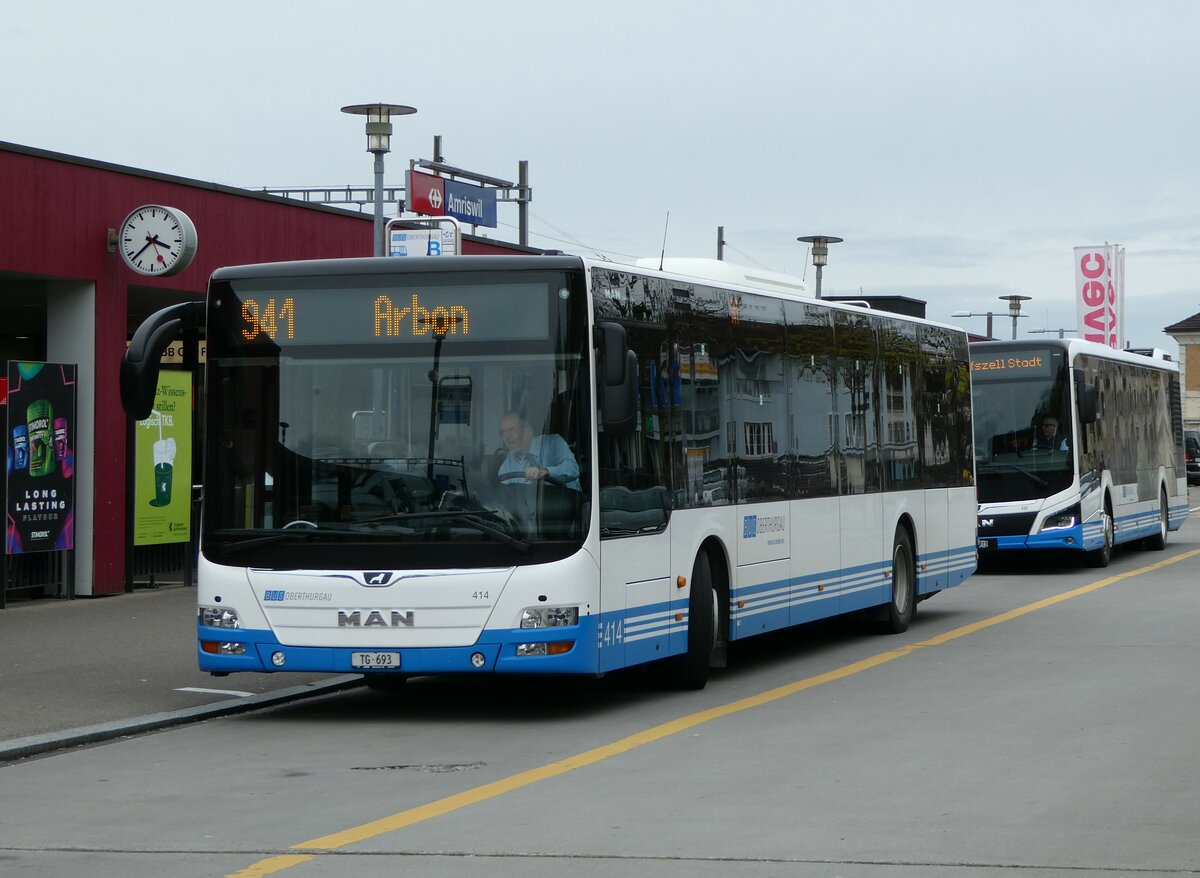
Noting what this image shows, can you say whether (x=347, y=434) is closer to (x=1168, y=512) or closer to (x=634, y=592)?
(x=634, y=592)

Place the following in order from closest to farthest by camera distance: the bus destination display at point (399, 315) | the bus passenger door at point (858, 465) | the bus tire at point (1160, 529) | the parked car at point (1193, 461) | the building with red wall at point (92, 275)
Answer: the bus destination display at point (399, 315)
the bus passenger door at point (858, 465)
the building with red wall at point (92, 275)
the bus tire at point (1160, 529)
the parked car at point (1193, 461)

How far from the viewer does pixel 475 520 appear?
10.7 m

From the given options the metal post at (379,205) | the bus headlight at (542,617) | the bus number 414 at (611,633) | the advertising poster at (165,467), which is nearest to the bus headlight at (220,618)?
the bus headlight at (542,617)

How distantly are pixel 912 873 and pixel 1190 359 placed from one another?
3741 inches

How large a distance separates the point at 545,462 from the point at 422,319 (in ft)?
3.59

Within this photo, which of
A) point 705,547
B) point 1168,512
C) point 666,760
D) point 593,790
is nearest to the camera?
point 593,790

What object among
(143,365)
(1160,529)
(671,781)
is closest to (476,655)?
(671,781)

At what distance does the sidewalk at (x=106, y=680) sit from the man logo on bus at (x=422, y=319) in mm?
2669

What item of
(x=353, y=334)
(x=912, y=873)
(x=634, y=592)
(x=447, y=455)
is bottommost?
(x=912, y=873)

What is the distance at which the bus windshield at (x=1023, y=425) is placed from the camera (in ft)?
79.0

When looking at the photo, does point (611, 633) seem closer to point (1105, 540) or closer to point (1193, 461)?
point (1105, 540)

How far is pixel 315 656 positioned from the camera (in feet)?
35.7

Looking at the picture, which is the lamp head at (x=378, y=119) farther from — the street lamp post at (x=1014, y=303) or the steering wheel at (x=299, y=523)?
the street lamp post at (x=1014, y=303)

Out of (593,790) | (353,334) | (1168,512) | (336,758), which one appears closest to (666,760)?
(593,790)
